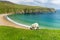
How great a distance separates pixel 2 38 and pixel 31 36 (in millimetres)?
1547

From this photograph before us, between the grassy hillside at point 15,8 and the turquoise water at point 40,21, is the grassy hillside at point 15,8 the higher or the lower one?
the lower one

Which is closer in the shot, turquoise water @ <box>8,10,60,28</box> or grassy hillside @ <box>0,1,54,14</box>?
turquoise water @ <box>8,10,60,28</box>

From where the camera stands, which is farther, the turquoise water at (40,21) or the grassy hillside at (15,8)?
the grassy hillside at (15,8)

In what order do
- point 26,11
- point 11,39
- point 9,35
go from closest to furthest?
1. point 11,39
2. point 9,35
3. point 26,11

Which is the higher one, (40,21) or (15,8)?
(40,21)

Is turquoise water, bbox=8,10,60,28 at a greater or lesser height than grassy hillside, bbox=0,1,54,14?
greater

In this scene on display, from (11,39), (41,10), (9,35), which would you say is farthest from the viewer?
(41,10)

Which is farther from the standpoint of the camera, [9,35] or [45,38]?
[9,35]

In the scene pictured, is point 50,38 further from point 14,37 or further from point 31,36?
point 14,37

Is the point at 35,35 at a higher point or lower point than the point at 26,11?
higher

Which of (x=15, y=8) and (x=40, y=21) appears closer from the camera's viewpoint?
(x=40, y=21)

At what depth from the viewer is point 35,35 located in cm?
1018

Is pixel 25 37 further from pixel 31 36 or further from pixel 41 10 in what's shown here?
pixel 41 10

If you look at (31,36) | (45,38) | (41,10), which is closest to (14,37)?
(31,36)
